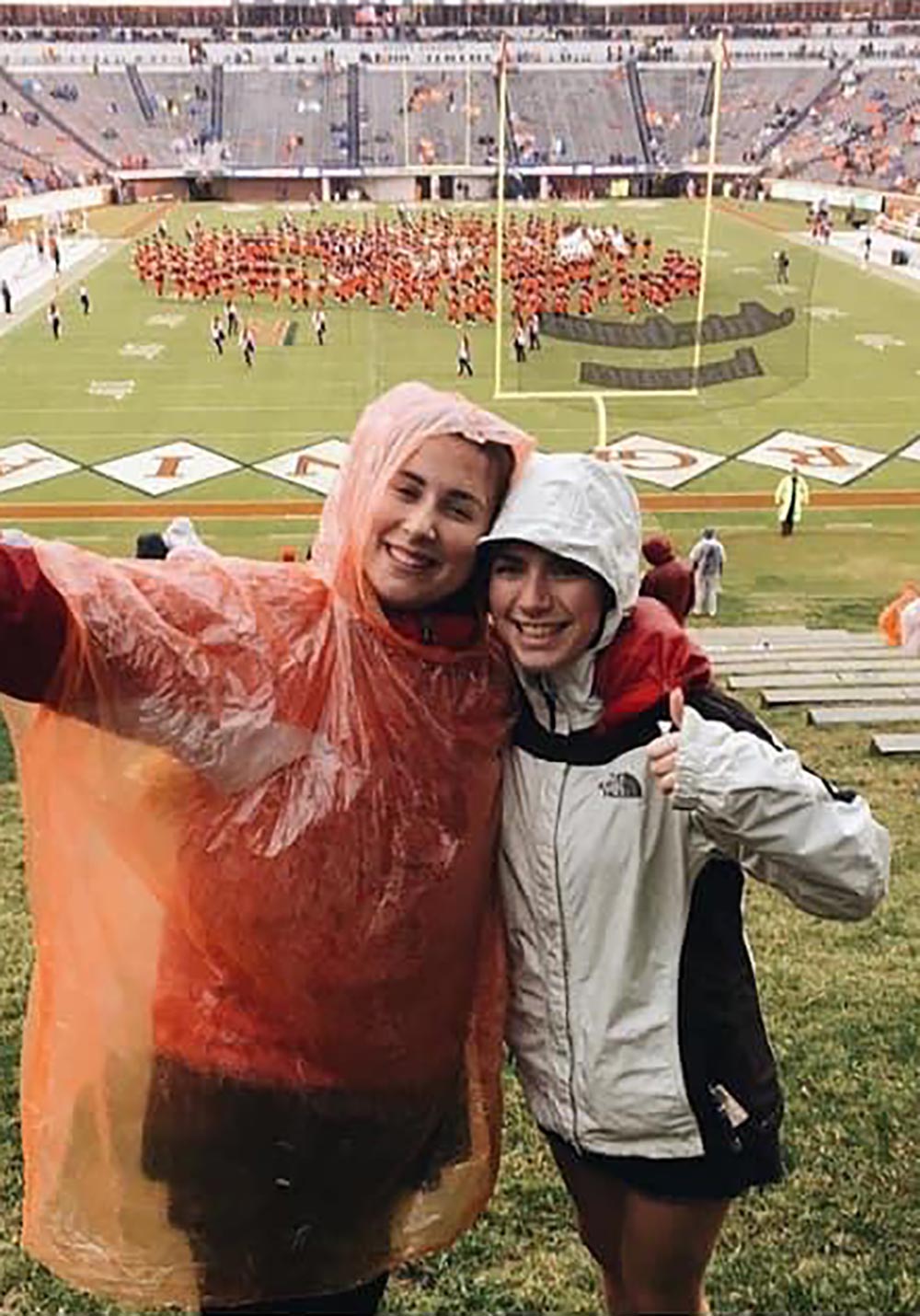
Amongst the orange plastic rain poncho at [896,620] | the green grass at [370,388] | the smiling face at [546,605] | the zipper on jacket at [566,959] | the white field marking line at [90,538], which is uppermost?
the smiling face at [546,605]

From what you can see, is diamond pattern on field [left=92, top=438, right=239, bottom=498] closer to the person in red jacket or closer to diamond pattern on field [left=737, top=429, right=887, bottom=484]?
diamond pattern on field [left=737, top=429, right=887, bottom=484]

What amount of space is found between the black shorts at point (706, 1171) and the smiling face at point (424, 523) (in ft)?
2.92

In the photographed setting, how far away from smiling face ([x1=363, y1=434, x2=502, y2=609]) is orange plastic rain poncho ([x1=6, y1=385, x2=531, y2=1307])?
24 millimetres

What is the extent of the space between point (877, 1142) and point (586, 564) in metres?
2.05

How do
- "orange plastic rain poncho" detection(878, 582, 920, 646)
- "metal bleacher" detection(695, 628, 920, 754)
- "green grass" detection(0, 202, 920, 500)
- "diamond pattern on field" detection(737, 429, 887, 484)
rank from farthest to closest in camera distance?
"green grass" detection(0, 202, 920, 500)
"diamond pattern on field" detection(737, 429, 887, 484)
"metal bleacher" detection(695, 628, 920, 754)
"orange plastic rain poncho" detection(878, 582, 920, 646)

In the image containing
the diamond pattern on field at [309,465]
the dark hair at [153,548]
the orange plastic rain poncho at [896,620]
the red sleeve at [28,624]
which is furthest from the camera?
the diamond pattern on field at [309,465]

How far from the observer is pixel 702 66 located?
209ft

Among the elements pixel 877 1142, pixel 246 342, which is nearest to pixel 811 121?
pixel 246 342

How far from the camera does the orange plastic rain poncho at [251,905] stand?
1914mm

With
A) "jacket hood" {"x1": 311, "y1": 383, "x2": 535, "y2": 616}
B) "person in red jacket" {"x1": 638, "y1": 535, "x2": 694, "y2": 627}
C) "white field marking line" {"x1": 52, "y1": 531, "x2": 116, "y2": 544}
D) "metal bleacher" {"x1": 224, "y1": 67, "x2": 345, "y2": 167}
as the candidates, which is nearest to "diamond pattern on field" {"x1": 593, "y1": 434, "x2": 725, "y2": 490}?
"white field marking line" {"x1": 52, "y1": 531, "x2": 116, "y2": 544}

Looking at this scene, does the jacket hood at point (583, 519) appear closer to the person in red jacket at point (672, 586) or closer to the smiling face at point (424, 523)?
the smiling face at point (424, 523)

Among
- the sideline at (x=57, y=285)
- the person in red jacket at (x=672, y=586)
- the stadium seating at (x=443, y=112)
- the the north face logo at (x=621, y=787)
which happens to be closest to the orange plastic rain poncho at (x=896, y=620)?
the person in red jacket at (x=672, y=586)

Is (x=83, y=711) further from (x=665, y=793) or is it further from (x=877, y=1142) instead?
(x=877, y=1142)

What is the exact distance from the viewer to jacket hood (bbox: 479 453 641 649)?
6.24 feet
